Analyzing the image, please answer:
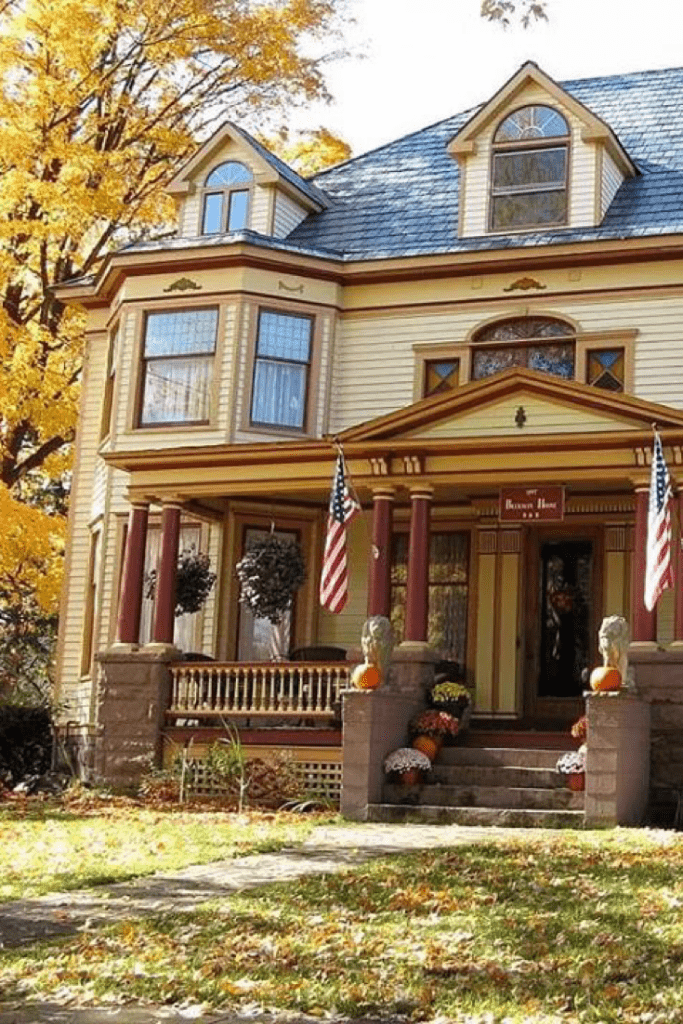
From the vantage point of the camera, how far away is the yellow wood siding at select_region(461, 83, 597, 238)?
2002 cm

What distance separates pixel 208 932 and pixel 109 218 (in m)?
18.0

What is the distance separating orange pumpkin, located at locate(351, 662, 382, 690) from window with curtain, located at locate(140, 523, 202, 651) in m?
4.96

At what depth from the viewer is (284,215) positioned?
2153cm

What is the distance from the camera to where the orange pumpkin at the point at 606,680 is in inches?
565

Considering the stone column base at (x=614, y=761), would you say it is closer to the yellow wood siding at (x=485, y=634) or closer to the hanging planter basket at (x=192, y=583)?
the yellow wood siding at (x=485, y=634)

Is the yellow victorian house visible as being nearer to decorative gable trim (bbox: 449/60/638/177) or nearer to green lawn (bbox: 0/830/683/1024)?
decorative gable trim (bbox: 449/60/638/177)

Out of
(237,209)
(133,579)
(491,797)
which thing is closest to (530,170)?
(237,209)

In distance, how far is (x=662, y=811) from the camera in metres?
15.0

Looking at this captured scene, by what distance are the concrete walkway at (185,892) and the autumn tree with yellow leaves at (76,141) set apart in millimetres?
10410

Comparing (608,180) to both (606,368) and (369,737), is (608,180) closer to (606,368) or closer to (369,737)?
(606,368)

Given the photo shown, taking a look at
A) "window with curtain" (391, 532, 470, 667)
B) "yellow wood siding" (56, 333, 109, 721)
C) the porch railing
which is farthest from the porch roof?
"yellow wood siding" (56, 333, 109, 721)

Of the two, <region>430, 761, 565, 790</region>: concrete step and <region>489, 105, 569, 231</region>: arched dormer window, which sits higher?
<region>489, 105, 569, 231</region>: arched dormer window

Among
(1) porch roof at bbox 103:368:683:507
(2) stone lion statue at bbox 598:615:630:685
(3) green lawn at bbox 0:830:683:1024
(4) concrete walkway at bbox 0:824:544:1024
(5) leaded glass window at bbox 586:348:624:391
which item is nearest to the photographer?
(4) concrete walkway at bbox 0:824:544:1024

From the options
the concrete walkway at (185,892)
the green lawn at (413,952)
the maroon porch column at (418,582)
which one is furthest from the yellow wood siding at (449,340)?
the green lawn at (413,952)
